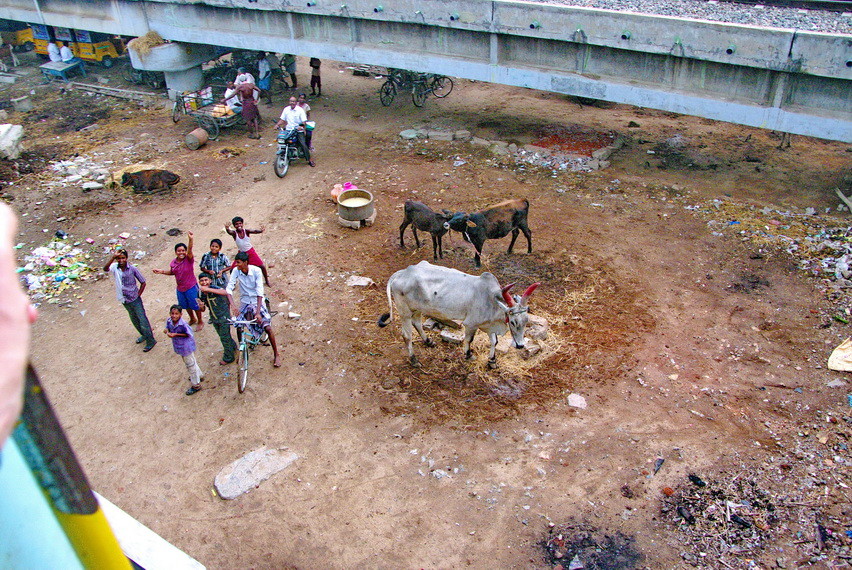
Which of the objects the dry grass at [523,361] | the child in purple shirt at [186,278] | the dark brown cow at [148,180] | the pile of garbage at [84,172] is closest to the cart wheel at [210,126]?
the pile of garbage at [84,172]

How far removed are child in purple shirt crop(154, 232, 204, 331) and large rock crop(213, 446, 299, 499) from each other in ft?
8.65

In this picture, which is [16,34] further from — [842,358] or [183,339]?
[842,358]

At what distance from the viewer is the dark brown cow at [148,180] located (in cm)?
1339

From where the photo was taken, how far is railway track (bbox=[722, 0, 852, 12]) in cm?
1278

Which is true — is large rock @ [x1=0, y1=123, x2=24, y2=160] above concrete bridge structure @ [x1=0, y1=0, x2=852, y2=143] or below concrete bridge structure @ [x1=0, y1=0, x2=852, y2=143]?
below

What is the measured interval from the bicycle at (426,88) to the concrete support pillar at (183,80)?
22.2 feet

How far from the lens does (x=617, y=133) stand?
1530 centimetres

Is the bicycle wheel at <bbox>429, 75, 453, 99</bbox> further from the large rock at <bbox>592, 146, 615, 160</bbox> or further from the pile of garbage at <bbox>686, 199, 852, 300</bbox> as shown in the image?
the pile of garbage at <bbox>686, 199, 852, 300</bbox>

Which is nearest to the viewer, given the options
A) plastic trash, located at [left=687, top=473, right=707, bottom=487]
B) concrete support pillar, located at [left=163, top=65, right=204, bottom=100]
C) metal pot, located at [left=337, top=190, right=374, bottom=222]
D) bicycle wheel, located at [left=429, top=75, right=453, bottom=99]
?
plastic trash, located at [left=687, top=473, right=707, bottom=487]

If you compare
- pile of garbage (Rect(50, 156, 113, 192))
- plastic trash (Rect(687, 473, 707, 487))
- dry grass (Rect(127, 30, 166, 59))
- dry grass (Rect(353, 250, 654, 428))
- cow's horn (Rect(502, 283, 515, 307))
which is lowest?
plastic trash (Rect(687, 473, 707, 487))

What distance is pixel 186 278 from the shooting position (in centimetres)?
858

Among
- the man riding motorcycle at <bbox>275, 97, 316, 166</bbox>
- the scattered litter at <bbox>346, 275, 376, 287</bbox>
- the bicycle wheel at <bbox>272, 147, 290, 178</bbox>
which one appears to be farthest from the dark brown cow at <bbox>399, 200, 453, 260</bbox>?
the man riding motorcycle at <bbox>275, 97, 316, 166</bbox>

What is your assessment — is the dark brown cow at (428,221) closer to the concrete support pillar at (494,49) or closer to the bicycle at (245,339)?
the bicycle at (245,339)

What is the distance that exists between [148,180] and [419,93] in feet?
24.9
